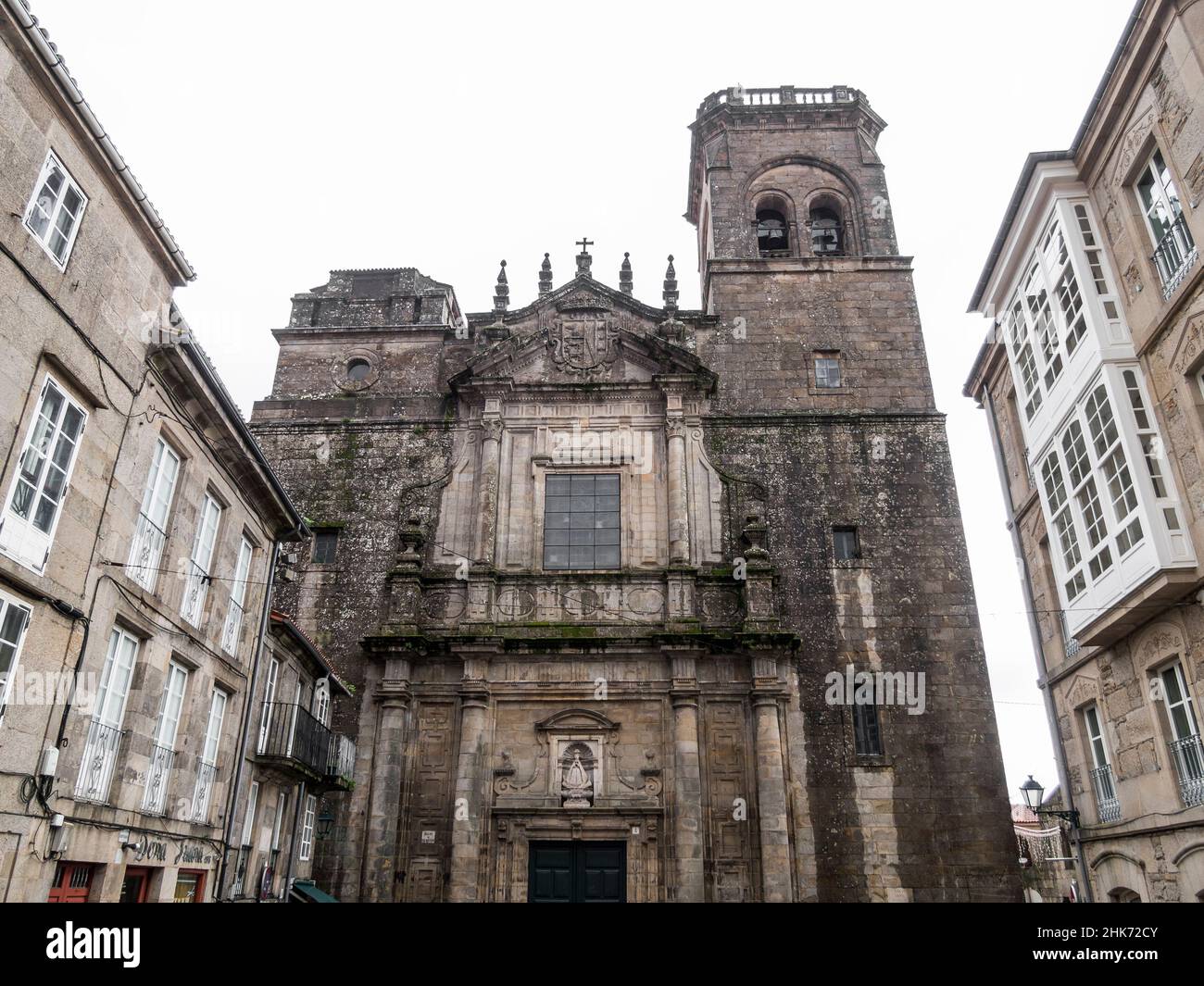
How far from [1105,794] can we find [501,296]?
1414 centimetres

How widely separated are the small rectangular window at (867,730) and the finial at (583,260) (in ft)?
→ 34.0

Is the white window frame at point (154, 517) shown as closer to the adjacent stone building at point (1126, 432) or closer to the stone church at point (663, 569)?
the stone church at point (663, 569)

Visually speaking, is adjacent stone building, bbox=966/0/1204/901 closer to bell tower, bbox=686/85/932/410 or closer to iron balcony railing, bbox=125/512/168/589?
bell tower, bbox=686/85/932/410

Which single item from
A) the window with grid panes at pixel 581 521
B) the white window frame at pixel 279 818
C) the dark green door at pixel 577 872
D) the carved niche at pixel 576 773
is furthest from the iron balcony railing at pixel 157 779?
the window with grid panes at pixel 581 521

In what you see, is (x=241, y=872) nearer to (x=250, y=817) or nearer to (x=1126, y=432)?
(x=250, y=817)

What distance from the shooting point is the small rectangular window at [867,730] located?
49.6 ft

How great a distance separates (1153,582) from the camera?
1000 centimetres

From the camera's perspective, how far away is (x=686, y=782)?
1457cm

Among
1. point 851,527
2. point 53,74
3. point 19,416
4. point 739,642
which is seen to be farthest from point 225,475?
point 851,527

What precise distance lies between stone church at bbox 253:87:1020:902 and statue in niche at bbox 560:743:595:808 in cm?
4

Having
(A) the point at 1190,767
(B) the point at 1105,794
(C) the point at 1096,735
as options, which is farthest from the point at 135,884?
(C) the point at 1096,735

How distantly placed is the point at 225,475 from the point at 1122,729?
39.3ft
